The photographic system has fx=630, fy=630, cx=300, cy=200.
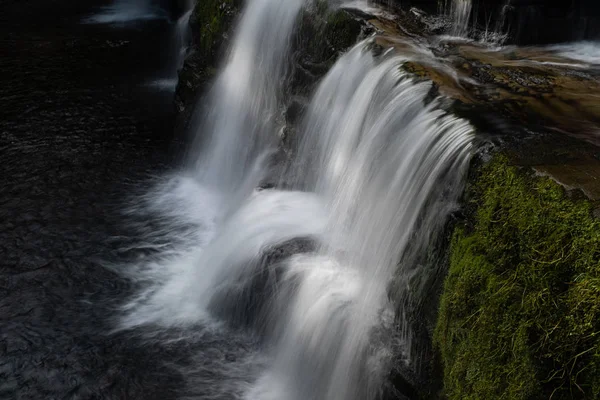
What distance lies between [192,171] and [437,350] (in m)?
7.56

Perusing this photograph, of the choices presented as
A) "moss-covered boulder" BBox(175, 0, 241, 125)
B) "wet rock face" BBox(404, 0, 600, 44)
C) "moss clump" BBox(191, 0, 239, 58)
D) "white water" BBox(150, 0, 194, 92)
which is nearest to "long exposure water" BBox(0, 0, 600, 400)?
"wet rock face" BBox(404, 0, 600, 44)

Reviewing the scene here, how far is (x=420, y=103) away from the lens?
623 cm

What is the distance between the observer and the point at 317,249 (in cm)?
697

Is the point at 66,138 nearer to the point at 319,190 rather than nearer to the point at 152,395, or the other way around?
the point at 319,190

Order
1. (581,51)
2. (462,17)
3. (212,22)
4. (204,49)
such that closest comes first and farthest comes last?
1. (581,51)
2. (462,17)
3. (212,22)
4. (204,49)

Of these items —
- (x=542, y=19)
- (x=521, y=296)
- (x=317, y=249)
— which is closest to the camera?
(x=521, y=296)

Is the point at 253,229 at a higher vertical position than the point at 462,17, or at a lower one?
lower

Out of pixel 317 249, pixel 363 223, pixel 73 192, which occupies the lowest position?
pixel 73 192

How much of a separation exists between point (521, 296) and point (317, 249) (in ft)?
10.5

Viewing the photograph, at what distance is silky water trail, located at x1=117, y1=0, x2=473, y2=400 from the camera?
5582mm

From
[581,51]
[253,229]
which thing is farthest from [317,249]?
[581,51]

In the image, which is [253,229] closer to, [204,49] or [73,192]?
[73,192]

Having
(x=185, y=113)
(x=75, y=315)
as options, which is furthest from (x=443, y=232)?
(x=185, y=113)

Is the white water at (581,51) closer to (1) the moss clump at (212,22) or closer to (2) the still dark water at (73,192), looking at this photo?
(2) the still dark water at (73,192)
